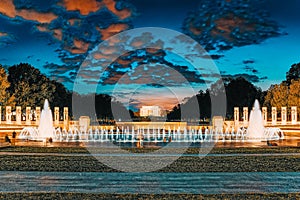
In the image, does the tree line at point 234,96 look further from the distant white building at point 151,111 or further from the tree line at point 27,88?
the tree line at point 27,88

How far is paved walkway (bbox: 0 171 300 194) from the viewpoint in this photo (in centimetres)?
870

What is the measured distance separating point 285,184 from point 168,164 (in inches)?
172

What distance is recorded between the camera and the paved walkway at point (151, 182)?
8.70m

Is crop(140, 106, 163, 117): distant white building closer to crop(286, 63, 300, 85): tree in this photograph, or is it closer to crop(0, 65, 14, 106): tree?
crop(286, 63, 300, 85): tree

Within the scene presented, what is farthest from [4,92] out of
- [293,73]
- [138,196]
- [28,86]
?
[293,73]

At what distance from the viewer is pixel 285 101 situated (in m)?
53.9

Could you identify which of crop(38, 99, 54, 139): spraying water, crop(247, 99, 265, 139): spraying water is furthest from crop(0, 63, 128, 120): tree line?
crop(247, 99, 265, 139): spraying water

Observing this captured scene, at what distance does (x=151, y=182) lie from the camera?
A: 31.6ft

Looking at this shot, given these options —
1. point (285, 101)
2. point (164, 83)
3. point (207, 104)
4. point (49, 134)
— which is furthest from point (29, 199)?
point (207, 104)

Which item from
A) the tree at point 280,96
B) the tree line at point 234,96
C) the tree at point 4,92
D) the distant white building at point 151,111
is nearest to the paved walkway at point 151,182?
the tree at point 4,92

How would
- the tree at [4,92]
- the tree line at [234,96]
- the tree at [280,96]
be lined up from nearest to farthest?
1. the tree at [4,92]
2. the tree at [280,96]
3. the tree line at [234,96]

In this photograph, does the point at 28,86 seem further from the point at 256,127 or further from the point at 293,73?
the point at 293,73

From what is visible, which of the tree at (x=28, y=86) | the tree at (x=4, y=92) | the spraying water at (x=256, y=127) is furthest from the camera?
the tree at (x=28, y=86)

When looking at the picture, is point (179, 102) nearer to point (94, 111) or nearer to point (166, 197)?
point (94, 111)
